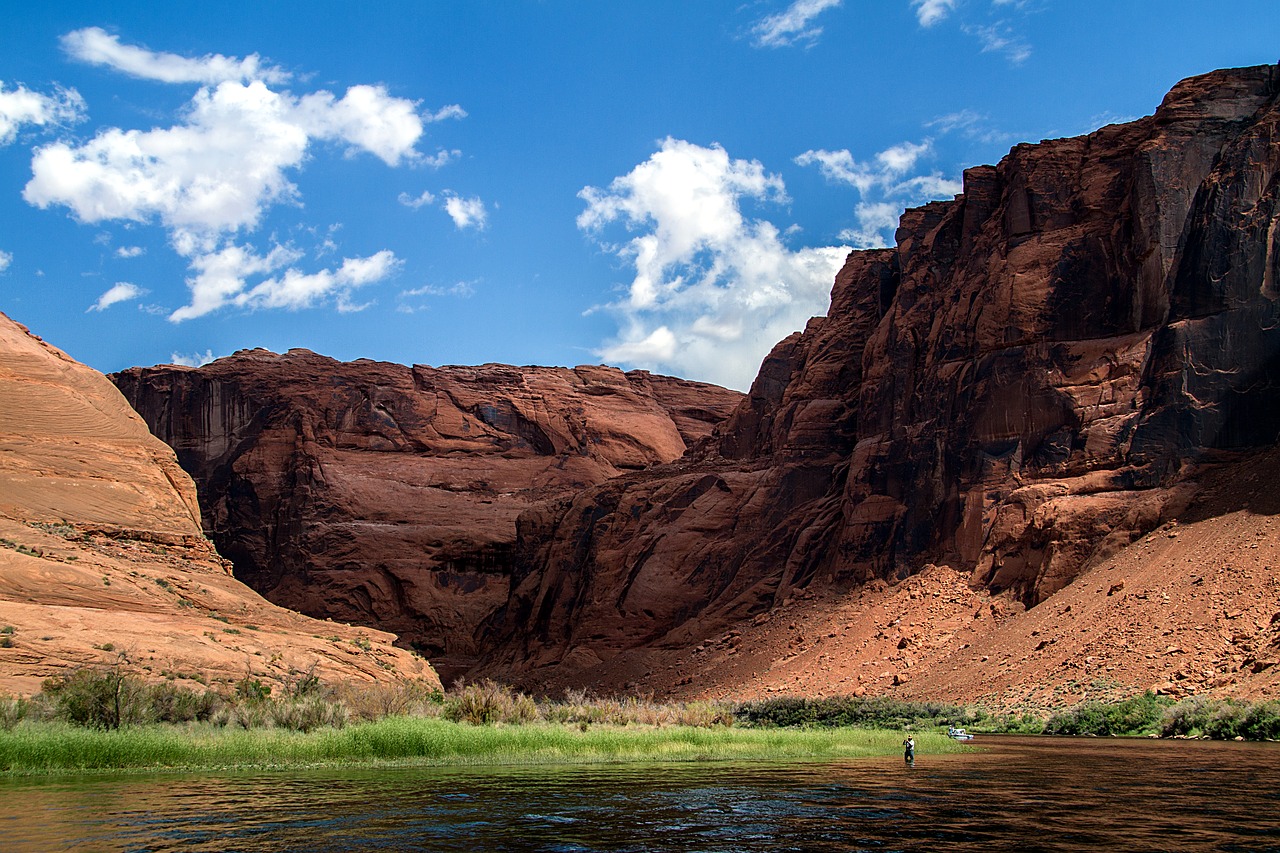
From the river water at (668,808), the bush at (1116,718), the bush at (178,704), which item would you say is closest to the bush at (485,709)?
the bush at (178,704)

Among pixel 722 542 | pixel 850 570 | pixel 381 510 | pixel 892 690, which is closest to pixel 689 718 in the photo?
pixel 892 690

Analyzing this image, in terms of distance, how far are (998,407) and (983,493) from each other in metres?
4.13

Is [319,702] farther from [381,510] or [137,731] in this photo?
[381,510]

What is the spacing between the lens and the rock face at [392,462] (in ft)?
302

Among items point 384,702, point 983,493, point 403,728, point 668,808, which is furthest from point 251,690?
point 983,493

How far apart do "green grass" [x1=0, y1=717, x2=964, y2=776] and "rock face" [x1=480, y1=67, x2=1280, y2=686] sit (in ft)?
74.1

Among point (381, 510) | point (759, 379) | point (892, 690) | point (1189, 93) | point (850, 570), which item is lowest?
point (892, 690)

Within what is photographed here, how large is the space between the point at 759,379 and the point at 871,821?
216 feet

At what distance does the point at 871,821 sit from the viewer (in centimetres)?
1809

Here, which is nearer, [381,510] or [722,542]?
[722,542]

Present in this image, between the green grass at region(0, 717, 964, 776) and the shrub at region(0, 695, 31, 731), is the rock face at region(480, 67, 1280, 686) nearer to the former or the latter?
the green grass at region(0, 717, 964, 776)

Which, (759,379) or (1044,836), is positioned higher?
(759,379)

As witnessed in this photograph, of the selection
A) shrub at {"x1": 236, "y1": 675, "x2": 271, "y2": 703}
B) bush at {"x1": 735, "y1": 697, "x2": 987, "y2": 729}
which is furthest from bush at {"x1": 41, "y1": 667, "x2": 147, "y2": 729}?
bush at {"x1": 735, "y1": 697, "x2": 987, "y2": 729}

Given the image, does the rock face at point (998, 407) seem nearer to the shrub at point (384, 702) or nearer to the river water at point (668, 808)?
the river water at point (668, 808)
